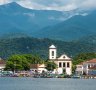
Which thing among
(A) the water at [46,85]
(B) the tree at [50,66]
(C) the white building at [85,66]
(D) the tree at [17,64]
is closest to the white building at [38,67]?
(B) the tree at [50,66]

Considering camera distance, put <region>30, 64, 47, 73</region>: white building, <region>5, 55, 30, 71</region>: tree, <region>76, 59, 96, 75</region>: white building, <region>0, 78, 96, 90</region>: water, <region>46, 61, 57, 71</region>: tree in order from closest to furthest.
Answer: <region>0, 78, 96, 90</region>: water, <region>5, 55, 30, 71</region>: tree, <region>76, 59, 96, 75</region>: white building, <region>46, 61, 57, 71</region>: tree, <region>30, 64, 47, 73</region>: white building

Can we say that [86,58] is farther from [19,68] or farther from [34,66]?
[19,68]

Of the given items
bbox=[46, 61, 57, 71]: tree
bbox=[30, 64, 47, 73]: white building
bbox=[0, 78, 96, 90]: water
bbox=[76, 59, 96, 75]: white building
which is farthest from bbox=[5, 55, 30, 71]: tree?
bbox=[0, 78, 96, 90]: water

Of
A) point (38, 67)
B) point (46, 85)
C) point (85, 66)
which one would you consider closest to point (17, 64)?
point (38, 67)

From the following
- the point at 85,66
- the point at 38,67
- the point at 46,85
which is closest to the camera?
the point at 46,85

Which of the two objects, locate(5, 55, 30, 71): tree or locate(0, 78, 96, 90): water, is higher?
locate(5, 55, 30, 71): tree

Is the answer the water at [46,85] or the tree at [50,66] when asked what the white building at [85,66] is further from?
the water at [46,85]

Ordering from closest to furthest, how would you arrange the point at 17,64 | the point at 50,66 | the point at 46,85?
1. the point at 46,85
2. the point at 17,64
3. the point at 50,66

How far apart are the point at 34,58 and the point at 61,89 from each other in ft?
311

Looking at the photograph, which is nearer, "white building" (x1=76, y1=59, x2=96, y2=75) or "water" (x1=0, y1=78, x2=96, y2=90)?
"water" (x1=0, y1=78, x2=96, y2=90)

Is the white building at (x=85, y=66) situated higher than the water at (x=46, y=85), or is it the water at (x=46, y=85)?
the white building at (x=85, y=66)

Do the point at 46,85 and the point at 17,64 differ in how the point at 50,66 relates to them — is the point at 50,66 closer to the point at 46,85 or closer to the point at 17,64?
the point at 17,64

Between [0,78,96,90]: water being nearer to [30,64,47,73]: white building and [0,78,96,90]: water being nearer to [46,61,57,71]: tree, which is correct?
[46,61,57,71]: tree

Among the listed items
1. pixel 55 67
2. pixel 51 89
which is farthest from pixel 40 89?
pixel 55 67
